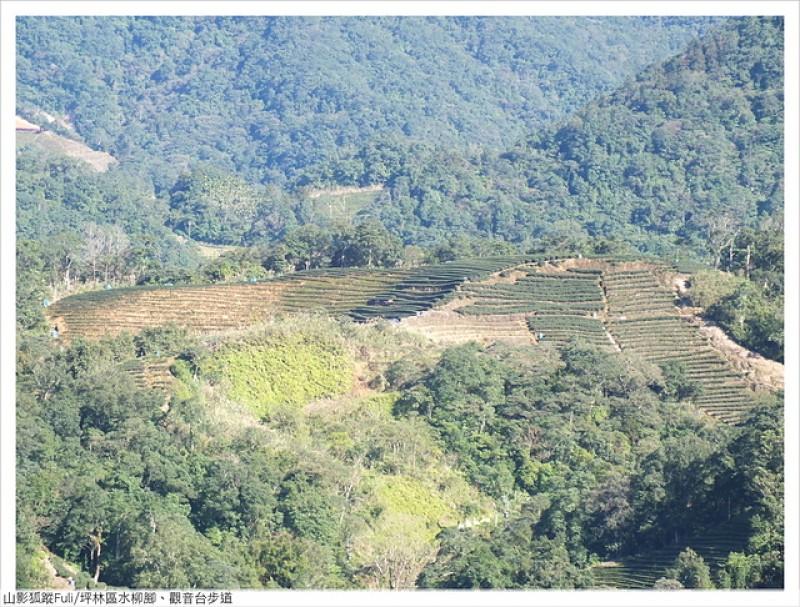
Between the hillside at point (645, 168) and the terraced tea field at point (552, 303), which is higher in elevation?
the hillside at point (645, 168)

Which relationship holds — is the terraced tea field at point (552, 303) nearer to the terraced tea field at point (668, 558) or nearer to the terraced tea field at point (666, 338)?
the terraced tea field at point (666, 338)

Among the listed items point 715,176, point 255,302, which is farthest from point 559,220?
point 255,302

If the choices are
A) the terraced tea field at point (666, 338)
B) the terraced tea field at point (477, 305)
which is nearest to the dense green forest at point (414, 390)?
the terraced tea field at point (666, 338)

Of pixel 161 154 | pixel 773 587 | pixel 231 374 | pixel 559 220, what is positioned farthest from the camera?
pixel 161 154

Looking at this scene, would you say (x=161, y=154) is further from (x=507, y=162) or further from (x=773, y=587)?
(x=773, y=587)

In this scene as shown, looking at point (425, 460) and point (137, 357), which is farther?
point (137, 357)

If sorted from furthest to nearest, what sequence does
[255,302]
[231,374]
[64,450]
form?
[255,302] → [231,374] → [64,450]

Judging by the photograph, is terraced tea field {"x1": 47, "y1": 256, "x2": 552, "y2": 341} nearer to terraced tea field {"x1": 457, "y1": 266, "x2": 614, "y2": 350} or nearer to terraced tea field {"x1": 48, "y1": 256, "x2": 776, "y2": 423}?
terraced tea field {"x1": 48, "y1": 256, "x2": 776, "y2": 423}

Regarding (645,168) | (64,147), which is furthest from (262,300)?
(64,147)
